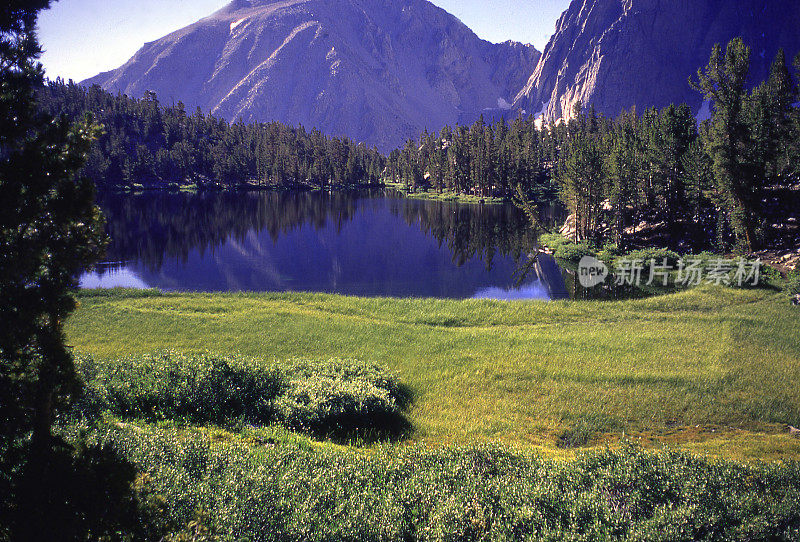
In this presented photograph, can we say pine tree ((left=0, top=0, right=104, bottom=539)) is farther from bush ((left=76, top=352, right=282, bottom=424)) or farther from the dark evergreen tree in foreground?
bush ((left=76, top=352, right=282, bottom=424))

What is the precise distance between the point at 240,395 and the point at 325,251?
1582 inches

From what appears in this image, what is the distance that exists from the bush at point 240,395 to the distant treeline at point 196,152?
133 m

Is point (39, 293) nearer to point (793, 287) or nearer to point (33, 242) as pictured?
point (33, 242)

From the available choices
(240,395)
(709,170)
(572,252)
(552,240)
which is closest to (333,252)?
(572,252)

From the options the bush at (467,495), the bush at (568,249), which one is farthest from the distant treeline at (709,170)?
the bush at (467,495)

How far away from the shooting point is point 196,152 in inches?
5664

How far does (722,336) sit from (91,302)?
3497 cm

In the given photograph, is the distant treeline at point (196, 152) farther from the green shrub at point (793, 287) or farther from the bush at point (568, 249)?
the green shrub at point (793, 287)

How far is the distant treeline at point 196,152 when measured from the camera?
13488 centimetres

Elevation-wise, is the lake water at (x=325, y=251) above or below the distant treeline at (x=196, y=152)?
below

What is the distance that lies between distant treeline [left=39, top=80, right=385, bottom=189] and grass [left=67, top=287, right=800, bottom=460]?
4786 inches

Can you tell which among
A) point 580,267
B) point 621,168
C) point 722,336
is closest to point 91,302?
point 722,336

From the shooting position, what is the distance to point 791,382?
16.4 metres

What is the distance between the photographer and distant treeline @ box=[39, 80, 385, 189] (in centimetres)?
13488
